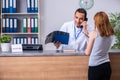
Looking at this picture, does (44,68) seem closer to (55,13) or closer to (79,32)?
(79,32)

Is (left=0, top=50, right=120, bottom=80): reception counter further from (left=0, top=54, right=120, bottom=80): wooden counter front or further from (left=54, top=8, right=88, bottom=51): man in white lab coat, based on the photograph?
(left=54, top=8, right=88, bottom=51): man in white lab coat

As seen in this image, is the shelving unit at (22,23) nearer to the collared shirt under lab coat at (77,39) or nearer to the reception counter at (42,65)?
the collared shirt under lab coat at (77,39)

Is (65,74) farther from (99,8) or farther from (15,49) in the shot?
(99,8)

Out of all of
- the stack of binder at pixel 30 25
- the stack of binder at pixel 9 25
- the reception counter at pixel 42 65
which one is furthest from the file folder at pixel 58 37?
the stack of binder at pixel 9 25

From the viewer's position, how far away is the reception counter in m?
3.00

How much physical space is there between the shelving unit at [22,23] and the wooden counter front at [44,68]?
7.84 feet

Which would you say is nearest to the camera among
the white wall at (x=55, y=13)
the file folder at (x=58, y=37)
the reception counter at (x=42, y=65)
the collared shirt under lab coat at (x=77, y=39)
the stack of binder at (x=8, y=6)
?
the reception counter at (x=42, y=65)

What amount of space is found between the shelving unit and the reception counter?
7.84ft

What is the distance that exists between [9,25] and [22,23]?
12.7 inches

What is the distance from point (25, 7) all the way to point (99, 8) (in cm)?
163

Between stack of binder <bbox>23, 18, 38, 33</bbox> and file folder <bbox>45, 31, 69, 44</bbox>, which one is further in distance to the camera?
stack of binder <bbox>23, 18, 38, 33</bbox>

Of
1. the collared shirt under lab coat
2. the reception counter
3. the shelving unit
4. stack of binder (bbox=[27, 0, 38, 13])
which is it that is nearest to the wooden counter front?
the reception counter

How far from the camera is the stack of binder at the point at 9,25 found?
5.34m

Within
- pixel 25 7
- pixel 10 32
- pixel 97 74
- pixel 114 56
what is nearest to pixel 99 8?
pixel 25 7
